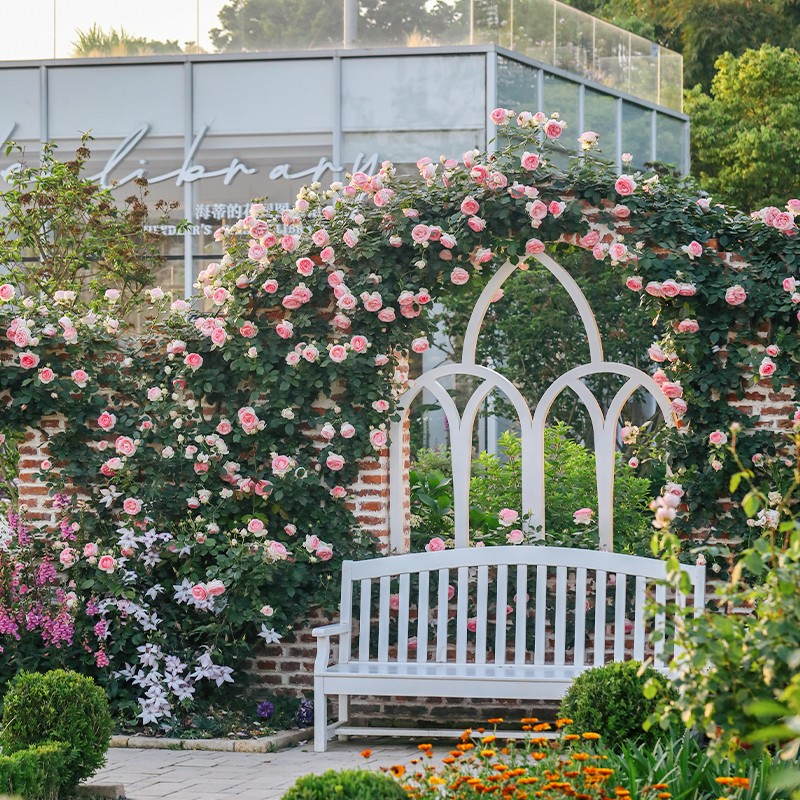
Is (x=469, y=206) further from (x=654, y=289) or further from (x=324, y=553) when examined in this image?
(x=324, y=553)

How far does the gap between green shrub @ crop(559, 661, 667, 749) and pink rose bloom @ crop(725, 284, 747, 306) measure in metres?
2.06

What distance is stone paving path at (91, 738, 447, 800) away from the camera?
13.9 ft

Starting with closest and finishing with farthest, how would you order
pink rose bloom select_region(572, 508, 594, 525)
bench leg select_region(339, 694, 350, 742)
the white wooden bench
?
the white wooden bench, bench leg select_region(339, 694, 350, 742), pink rose bloom select_region(572, 508, 594, 525)

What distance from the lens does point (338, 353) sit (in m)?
5.54

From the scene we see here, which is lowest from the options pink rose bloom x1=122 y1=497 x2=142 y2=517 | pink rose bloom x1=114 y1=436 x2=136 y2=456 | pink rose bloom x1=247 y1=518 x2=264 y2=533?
pink rose bloom x1=247 y1=518 x2=264 y2=533

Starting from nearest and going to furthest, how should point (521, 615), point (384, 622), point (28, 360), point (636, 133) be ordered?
point (521, 615) → point (384, 622) → point (28, 360) → point (636, 133)

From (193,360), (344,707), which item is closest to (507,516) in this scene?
(344,707)

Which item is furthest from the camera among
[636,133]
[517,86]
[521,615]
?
[636,133]

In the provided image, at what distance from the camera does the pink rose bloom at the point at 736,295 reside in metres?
5.27

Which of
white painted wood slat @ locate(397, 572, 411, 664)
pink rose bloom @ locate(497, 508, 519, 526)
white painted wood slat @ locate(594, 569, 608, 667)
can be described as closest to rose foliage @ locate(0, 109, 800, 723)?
white painted wood slat @ locate(397, 572, 411, 664)

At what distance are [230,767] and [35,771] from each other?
116cm

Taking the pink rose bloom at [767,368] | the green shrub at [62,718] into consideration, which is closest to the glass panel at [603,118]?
the pink rose bloom at [767,368]

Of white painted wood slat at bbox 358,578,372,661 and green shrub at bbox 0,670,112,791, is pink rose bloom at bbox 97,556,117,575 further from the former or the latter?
white painted wood slat at bbox 358,578,372,661

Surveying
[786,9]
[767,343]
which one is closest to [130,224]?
[767,343]
